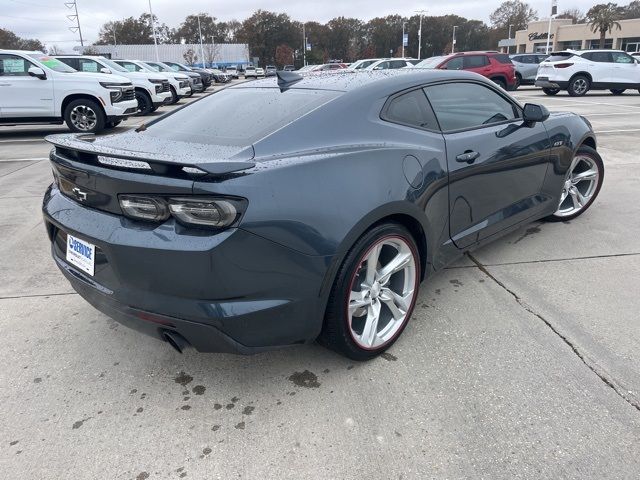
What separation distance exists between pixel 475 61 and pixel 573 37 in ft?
214

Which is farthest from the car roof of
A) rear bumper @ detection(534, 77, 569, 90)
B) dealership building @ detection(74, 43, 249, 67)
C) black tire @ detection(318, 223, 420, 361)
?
dealership building @ detection(74, 43, 249, 67)

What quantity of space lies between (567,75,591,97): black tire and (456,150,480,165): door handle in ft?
60.8

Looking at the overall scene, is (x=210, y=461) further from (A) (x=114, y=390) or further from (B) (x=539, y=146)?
(B) (x=539, y=146)

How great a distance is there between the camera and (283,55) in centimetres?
9625

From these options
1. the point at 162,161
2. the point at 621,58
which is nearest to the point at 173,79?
the point at 621,58

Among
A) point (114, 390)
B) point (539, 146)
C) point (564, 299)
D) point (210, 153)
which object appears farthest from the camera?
point (539, 146)

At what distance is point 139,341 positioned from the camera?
2.97 meters

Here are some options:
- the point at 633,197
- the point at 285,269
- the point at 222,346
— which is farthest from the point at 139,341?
the point at 633,197

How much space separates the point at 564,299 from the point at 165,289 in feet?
8.50

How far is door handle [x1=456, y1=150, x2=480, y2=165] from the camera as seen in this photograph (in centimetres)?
306

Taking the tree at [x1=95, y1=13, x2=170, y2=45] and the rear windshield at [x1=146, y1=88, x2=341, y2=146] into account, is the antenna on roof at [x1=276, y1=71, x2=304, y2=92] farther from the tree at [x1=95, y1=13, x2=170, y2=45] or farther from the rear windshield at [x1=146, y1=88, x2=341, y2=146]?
the tree at [x1=95, y1=13, x2=170, y2=45]

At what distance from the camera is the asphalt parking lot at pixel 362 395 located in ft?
6.78

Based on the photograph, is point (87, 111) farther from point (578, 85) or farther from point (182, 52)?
point (182, 52)

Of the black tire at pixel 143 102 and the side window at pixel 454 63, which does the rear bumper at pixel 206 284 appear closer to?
the black tire at pixel 143 102
